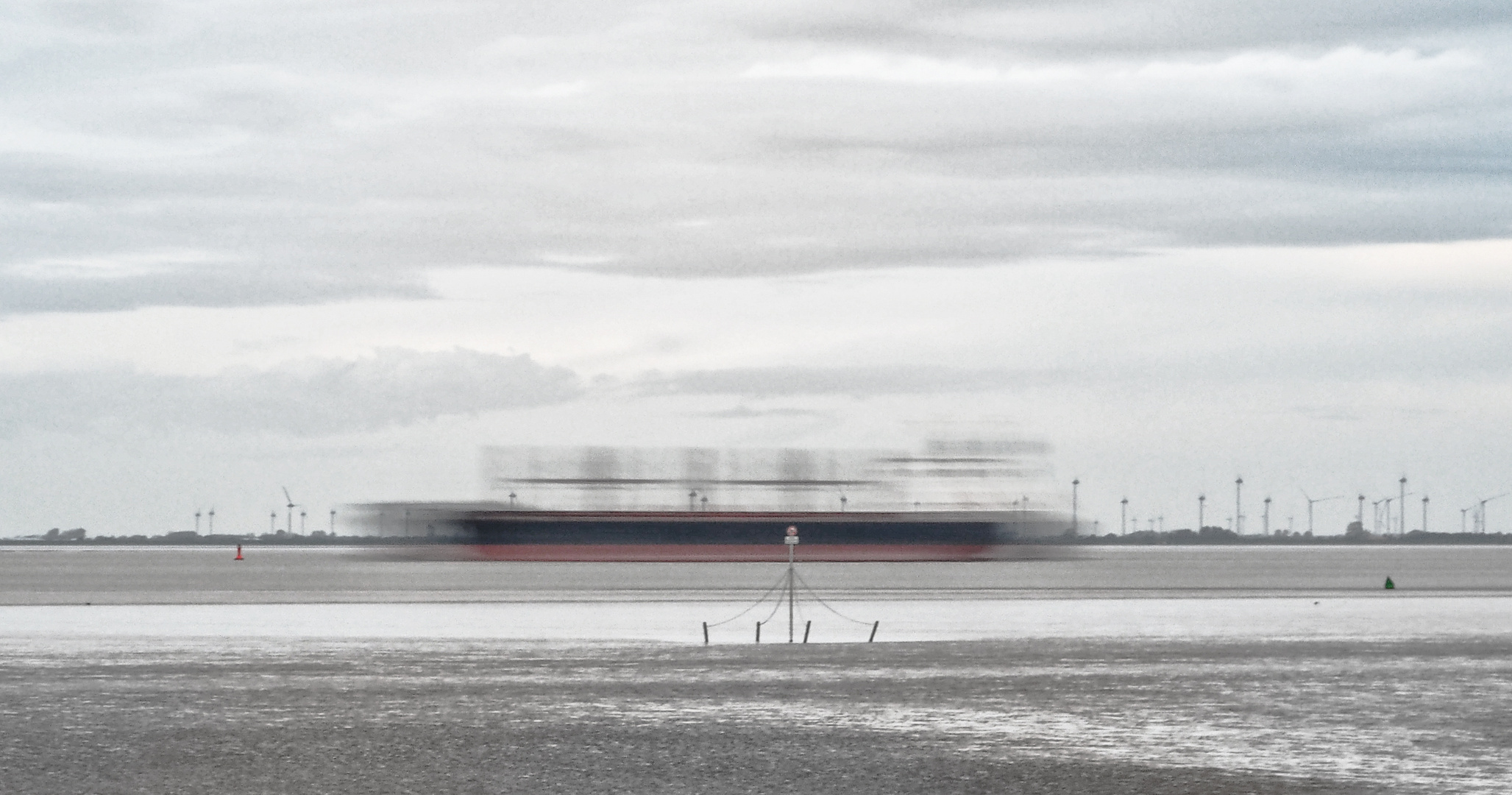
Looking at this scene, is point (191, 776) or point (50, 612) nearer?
point (191, 776)

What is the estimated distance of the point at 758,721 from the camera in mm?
21250

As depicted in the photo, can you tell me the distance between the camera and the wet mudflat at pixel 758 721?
53.8ft

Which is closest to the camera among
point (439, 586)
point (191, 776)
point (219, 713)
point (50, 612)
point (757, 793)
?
point (757, 793)

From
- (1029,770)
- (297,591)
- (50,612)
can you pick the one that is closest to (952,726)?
(1029,770)

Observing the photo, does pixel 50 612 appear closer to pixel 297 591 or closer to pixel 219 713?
pixel 297 591

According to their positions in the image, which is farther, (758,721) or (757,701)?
(757,701)

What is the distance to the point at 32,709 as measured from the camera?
885 inches

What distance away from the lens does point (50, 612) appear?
54250 millimetres

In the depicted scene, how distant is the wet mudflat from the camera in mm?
16391

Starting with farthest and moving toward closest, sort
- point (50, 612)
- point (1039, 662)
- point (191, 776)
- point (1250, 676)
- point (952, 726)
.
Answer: point (50, 612) → point (1039, 662) → point (1250, 676) → point (952, 726) → point (191, 776)

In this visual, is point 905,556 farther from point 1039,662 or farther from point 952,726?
point 952,726

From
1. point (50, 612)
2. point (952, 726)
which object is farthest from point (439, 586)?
point (952, 726)

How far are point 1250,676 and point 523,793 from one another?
1572 centimetres

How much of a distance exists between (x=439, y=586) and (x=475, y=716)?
6143cm
